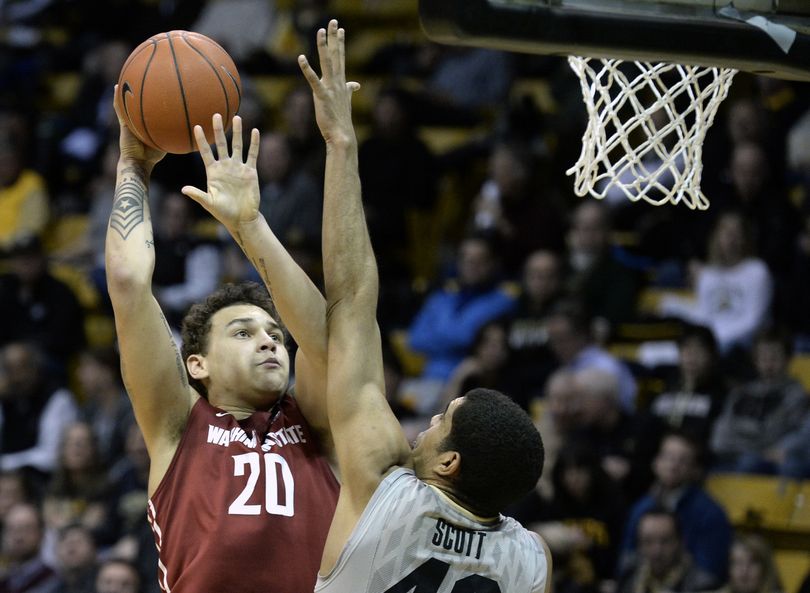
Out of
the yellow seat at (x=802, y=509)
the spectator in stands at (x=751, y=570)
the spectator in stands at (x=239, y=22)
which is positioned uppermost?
the spectator in stands at (x=239, y=22)

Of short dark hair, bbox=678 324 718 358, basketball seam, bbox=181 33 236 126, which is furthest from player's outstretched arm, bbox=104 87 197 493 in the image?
short dark hair, bbox=678 324 718 358

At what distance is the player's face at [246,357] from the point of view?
14.2ft

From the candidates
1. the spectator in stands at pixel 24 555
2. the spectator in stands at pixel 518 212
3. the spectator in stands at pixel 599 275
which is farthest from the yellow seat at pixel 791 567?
the spectator in stands at pixel 24 555

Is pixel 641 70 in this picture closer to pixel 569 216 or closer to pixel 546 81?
pixel 569 216

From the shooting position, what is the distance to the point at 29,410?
9.98 metres

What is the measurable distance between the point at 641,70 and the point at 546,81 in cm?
660

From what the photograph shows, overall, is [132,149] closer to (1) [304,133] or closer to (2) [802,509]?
(2) [802,509]

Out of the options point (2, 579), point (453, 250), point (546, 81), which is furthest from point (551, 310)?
point (2, 579)

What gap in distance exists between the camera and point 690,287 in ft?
30.2

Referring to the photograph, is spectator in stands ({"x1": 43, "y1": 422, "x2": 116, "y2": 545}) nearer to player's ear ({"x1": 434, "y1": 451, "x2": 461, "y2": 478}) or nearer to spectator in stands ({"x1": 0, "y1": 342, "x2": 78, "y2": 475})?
spectator in stands ({"x1": 0, "y1": 342, "x2": 78, "y2": 475})

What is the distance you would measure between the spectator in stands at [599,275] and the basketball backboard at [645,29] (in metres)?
4.88

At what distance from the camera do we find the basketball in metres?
4.23

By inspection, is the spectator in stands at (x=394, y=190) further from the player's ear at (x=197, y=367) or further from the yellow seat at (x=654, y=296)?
the player's ear at (x=197, y=367)

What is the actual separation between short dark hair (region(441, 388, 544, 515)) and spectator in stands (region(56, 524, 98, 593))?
5.21 meters
